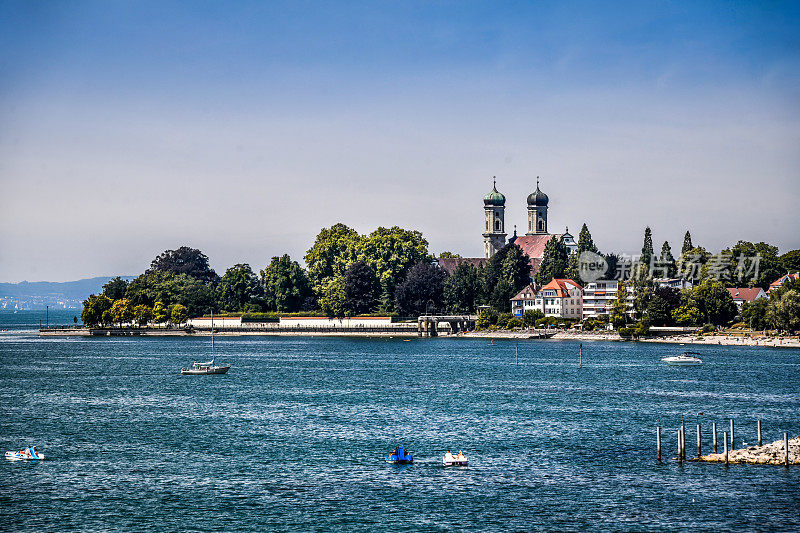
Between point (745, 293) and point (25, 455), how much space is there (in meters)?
144

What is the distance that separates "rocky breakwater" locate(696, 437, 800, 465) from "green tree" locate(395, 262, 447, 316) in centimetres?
13458

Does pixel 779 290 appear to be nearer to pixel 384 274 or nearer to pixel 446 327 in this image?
pixel 446 327

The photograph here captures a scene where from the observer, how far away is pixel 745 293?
549ft

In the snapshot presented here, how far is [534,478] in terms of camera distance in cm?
4481

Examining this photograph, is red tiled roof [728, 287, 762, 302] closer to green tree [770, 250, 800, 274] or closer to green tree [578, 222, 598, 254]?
green tree [770, 250, 800, 274]

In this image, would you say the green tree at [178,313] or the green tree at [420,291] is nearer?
the green tree at [420,291]

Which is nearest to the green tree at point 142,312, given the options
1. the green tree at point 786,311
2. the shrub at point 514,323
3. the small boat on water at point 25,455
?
the shrub at point 514,323

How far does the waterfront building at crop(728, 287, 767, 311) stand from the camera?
165625mm

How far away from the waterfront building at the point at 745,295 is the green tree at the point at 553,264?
32.8m

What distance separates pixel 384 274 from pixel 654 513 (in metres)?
152

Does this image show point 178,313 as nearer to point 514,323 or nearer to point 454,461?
point 514,323

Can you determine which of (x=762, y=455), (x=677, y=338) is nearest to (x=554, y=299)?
(x=677, y=338)

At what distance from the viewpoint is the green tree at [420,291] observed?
181 meters

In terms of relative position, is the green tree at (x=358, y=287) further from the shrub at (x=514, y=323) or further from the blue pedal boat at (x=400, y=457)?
the blue pedal boat at (x=400, y=457)
